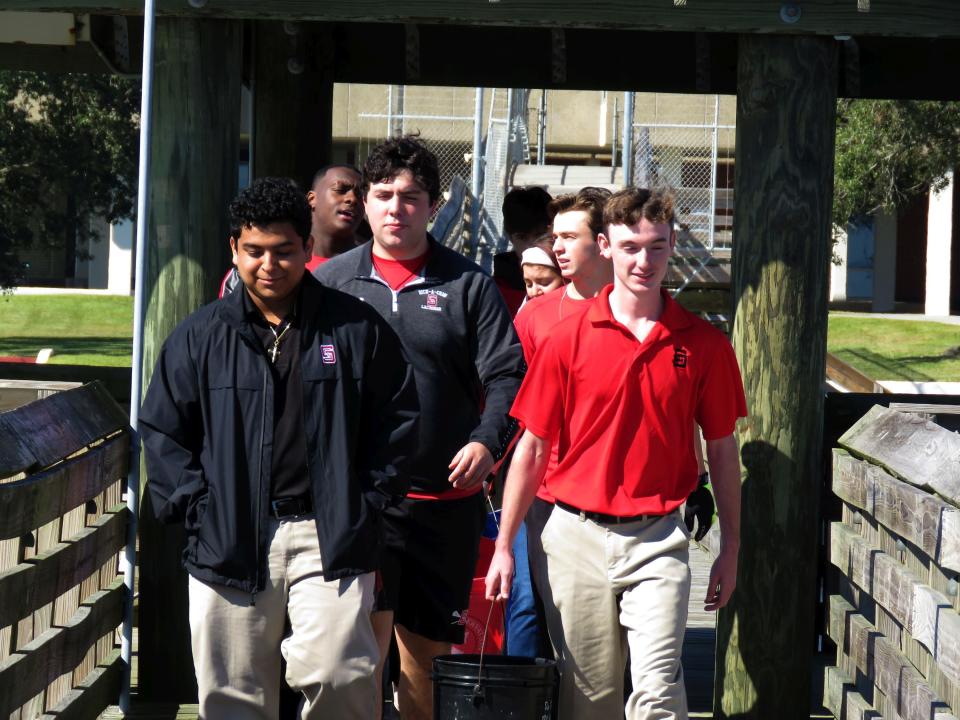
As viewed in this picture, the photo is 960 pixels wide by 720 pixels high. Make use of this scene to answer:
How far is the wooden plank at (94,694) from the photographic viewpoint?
16.6 feet

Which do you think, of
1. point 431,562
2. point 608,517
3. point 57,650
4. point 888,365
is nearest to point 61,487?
point 57,650

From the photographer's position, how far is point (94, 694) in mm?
5469

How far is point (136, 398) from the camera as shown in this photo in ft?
19.0

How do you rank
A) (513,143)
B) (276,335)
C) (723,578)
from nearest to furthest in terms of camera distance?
(276,335)
(723,578)
(513,143)

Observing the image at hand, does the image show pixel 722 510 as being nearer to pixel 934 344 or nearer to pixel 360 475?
pixel 360 475

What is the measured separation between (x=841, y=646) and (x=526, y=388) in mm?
1778

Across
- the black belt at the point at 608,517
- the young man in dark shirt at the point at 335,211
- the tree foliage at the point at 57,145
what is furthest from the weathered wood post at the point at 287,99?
the tree foliage at the point at 57,145

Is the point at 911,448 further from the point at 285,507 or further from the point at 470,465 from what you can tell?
the point at 285,507

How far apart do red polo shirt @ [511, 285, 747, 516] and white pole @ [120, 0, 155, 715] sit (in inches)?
65.2

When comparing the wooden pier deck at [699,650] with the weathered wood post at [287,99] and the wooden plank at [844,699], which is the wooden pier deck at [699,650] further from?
the weathered wood post at [287,99]

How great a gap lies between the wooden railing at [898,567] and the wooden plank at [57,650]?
2.47 meters

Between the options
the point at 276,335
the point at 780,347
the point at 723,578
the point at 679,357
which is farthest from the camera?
the point at 780,347

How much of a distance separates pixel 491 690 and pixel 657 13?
2.60m

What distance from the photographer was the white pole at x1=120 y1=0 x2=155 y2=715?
5.69 metres
